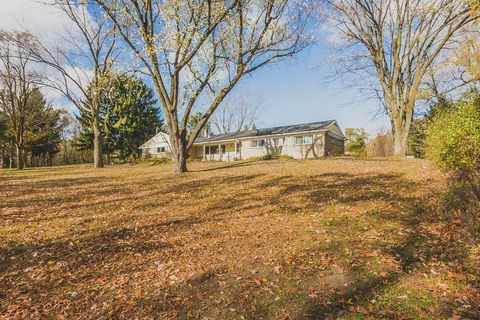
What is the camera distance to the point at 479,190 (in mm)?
7316

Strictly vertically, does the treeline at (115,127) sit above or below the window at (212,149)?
above

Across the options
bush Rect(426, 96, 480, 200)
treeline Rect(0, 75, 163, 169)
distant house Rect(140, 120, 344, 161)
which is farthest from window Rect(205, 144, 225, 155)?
bush Rect(426, 96, 480, 200)

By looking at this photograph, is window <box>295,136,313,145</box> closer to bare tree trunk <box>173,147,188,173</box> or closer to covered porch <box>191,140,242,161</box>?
covered porch <box>191,140,242,161</box>

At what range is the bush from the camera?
27.8 ft

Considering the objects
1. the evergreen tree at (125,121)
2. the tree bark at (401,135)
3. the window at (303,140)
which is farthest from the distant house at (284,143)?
the evergreen tree at (125,121)

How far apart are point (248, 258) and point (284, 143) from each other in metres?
28.0

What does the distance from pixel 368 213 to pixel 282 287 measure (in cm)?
425

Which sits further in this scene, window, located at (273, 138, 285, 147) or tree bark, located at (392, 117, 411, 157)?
window, located at (273, 138, 285, 147)

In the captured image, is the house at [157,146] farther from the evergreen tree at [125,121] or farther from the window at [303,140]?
the window at [303,140]

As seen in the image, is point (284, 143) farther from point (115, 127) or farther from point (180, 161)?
point (115, 127)

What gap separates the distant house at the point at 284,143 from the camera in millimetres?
30844

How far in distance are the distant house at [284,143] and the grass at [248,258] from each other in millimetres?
20508

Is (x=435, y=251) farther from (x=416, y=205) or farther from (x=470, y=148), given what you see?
(x=470, y=148)

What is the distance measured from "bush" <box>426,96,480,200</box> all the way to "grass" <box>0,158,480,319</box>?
0.79 m
